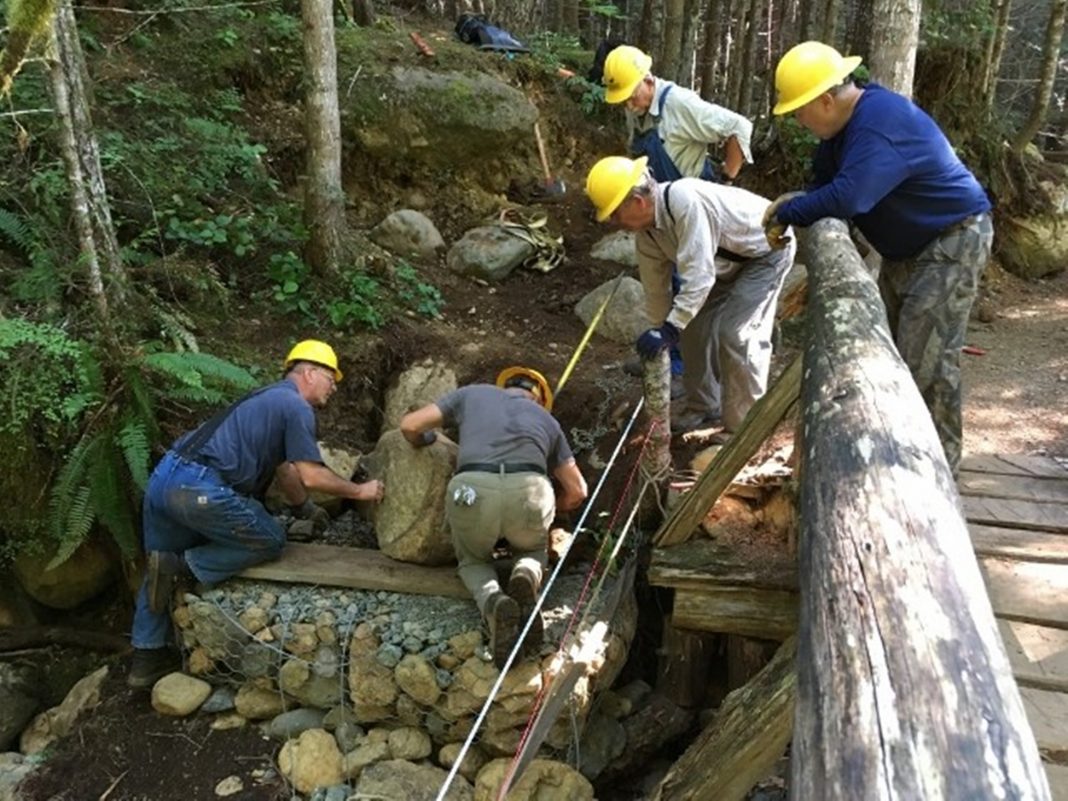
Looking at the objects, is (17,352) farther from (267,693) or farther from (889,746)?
(889,746)

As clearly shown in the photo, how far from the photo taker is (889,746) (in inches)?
35.5

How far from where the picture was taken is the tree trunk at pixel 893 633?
870 millimetres

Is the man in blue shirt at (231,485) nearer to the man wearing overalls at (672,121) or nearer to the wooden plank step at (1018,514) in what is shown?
the man wearing overalls at (672,121)

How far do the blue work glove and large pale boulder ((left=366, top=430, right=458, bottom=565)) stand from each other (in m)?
1.50

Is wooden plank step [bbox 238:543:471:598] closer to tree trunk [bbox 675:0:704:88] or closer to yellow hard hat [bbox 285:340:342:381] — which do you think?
yellow hard hat [bbox 285:340:342:381]

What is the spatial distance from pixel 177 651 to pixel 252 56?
7085 mm

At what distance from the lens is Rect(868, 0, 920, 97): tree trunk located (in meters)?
5.23

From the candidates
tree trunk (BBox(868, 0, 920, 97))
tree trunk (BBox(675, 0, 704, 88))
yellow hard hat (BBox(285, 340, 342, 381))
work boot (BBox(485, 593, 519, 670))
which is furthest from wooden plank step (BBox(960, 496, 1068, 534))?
tree trunk (BBox(675, 0, 704, 88))

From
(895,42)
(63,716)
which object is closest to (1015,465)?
(895,42)

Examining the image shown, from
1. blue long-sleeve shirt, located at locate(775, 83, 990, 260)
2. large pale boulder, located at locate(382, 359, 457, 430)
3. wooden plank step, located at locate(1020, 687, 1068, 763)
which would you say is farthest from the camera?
large pale boulder, located at locate(382, 359, 457, 430)

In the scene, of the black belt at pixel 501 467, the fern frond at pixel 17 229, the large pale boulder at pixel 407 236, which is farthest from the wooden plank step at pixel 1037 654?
the large pale boulder at pixel 407 236

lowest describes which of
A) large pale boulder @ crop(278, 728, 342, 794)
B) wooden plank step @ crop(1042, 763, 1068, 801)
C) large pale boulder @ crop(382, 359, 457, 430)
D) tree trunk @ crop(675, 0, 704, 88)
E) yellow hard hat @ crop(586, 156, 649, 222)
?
large pale boulder @ crop(278, 728, 342, 794)

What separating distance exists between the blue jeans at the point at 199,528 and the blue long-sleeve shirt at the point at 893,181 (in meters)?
3.57

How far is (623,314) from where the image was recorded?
7863 millimetres
